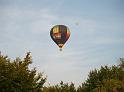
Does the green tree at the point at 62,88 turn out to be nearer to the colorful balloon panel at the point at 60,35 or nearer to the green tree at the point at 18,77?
the colorful balloon panel at the point at 60,35

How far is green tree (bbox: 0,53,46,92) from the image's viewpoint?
1380 inches

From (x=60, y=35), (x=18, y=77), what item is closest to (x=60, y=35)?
(x=60, y=35)

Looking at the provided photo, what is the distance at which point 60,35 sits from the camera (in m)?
64.7

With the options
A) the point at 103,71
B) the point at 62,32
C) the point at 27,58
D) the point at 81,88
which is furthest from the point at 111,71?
the point at 27,58

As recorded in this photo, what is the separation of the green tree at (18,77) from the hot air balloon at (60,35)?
25.5 m

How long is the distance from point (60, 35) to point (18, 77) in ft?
95.1

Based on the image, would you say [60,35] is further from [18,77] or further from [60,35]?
[18,77]

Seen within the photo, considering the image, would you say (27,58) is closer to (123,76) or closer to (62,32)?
(123,76)

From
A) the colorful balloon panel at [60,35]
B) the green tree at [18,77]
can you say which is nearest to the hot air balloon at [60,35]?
the colorful balloon panel at [60,35]

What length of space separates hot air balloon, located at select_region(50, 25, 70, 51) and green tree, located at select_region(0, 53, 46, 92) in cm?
2554

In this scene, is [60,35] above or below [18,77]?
above

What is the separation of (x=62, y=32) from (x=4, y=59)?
2801 centimetres

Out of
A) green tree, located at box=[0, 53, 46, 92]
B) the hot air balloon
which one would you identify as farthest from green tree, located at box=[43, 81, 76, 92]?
green tree, located at box=[0, 53, 46, 92]

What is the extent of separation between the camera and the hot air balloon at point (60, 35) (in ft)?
212
